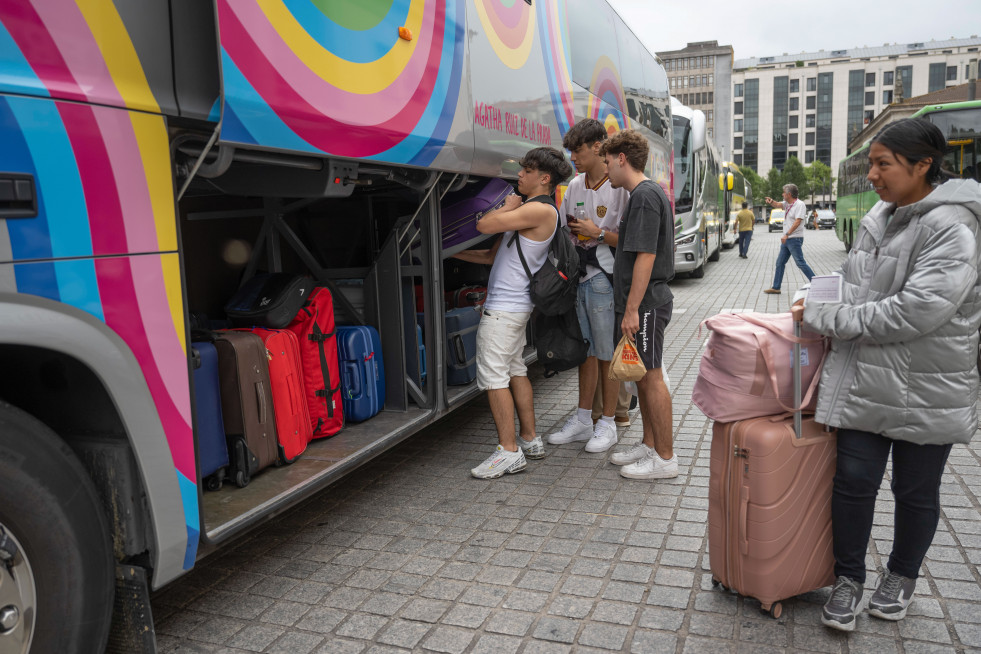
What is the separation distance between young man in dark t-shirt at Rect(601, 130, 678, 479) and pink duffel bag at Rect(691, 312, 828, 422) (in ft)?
4.16

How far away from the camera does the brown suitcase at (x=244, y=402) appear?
331cm

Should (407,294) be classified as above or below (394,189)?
below

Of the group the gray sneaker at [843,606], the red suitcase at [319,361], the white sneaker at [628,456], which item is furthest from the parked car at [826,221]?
the gray sneaker at [843,606]

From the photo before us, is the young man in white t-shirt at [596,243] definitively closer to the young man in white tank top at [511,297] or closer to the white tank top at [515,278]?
the young man in white tank top at [511,297]

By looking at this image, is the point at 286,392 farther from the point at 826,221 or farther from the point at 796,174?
the point at 796,174

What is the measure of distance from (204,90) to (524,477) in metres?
2.94

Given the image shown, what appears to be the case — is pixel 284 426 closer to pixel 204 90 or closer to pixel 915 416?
pixel 204 90

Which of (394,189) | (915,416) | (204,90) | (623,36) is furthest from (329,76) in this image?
(623,36)

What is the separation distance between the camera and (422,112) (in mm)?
3742

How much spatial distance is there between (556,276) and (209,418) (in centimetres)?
218

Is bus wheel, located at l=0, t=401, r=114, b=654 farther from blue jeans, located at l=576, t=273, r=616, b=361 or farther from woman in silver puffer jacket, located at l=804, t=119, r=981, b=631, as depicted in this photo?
blue jeans, located at l=576, t=273, r=616, b=361

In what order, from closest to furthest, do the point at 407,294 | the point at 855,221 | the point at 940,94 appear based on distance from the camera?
the point at 407,294, the point at 855,221, the point at 940,94

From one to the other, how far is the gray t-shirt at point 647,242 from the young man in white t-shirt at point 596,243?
380 mm

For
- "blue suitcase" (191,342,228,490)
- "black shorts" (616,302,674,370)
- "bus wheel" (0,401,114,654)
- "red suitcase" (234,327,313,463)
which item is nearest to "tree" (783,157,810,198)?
"black shorts" (616,302,674,370)
